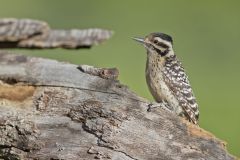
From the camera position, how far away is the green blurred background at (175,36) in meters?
13.9

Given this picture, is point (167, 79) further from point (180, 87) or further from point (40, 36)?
point (40, 36)

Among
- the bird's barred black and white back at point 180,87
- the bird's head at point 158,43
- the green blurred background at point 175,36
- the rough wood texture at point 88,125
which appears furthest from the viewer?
the green blurred background at point 175,36

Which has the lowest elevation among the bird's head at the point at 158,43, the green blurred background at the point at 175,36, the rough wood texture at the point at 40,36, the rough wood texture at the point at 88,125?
the green blurred background at the point at 175,36

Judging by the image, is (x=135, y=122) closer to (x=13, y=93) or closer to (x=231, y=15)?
(x=13, y=93)

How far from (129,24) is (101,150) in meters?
8.21

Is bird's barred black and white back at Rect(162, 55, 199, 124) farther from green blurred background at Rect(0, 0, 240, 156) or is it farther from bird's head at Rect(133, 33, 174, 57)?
green blurred background at Rect(0, 0, 240, 156)

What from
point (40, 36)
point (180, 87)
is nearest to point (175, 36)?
point (40, 36)

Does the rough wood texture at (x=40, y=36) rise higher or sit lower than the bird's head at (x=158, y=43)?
lower

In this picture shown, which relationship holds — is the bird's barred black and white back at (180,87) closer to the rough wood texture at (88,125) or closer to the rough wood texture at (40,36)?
the rough wood texture at (40,36)

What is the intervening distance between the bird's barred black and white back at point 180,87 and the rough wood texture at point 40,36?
1.98 ft

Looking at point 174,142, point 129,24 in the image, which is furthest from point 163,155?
point 129,24

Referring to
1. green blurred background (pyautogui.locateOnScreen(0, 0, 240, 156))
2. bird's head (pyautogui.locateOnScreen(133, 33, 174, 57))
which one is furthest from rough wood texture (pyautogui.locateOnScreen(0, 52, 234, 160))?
green blurred background (pyautogui.locateOnScreen(0, 0, 240, 156))

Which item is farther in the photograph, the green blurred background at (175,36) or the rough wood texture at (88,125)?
the green blurred background at (175,36)

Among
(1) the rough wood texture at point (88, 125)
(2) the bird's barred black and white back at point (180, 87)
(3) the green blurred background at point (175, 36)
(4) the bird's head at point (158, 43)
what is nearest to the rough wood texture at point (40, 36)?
(4) the bird's head at point (158, 43)
